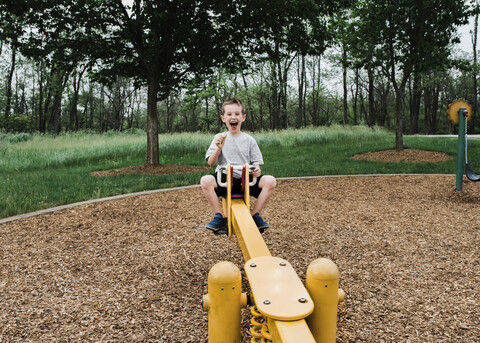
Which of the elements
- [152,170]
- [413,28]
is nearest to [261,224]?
[152,170]

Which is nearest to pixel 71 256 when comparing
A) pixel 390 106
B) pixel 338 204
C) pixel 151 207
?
pixel 151 207

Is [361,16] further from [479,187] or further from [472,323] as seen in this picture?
[472,323]

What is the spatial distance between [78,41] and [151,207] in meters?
5.69

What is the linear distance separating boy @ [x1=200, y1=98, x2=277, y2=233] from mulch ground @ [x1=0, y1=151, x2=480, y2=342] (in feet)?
1.77

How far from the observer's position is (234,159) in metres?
3.32

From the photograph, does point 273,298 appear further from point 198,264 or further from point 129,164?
point 129,164

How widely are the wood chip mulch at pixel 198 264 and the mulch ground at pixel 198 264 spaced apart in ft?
0.04

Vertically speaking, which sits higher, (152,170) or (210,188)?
(210,188)

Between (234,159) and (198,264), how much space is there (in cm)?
102

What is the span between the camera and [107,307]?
248 centimetres

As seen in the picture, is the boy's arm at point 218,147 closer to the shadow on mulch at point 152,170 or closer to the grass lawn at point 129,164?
the grass lawn at point 129,164

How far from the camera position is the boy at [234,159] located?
10.0ft

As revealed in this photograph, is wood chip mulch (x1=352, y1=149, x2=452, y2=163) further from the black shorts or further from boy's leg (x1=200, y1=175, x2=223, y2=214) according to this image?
boy's leg (x1=200, y1=175, x2=223, y2=214)

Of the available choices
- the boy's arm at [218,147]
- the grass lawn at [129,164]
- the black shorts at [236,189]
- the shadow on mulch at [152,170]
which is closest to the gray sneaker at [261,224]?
the black shorts at [236,189]
